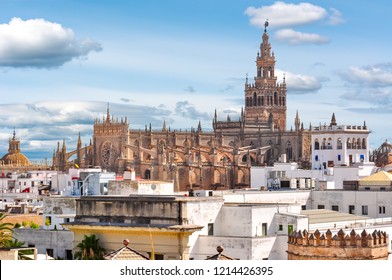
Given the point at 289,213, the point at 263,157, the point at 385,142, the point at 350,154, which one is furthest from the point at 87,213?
the point at 263,157

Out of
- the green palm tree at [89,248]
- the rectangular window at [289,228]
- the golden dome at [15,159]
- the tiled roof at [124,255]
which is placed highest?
the golden dome at [15,159]

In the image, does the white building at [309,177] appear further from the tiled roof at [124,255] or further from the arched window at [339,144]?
the tiled roof at [124,255]

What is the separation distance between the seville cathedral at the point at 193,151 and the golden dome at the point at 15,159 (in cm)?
735

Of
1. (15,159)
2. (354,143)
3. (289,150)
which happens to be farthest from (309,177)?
(15,159)

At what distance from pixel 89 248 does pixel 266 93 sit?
97389 mm

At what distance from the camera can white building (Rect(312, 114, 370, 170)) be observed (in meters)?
70.6

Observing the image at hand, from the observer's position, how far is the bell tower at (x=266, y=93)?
394ft

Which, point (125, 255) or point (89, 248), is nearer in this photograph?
point (125, 255)

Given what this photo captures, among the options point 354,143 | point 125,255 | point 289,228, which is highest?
point 354,143

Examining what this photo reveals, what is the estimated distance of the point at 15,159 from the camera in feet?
333

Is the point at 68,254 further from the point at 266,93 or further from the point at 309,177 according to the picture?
the point at 266,93

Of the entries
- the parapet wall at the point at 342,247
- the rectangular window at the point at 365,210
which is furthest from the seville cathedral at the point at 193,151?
the parapet wall at the point at 342,247

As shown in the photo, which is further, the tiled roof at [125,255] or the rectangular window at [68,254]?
the rectangular window at [68,254]
